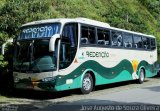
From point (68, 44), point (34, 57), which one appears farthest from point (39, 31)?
point (68, 44)

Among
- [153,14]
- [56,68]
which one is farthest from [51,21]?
[153,14]

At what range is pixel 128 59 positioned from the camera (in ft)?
70.4

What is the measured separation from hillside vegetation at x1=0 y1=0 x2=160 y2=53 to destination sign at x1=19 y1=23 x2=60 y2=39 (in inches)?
65.9

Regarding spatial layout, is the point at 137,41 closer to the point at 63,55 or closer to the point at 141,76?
the point at 141,76

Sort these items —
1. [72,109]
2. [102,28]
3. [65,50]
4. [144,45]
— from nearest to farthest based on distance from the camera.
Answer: [72,109] < [65,50] < [102,28] < [144,45]

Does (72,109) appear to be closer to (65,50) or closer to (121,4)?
(65,50)

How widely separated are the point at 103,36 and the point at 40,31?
3.92 m

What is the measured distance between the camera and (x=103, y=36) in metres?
18.5

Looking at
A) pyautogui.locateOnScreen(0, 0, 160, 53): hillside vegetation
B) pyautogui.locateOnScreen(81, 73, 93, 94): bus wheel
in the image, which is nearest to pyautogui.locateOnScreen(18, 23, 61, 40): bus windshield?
pyautogui.locateOnScreen(0, 0, 160, 53): hillside vegetation

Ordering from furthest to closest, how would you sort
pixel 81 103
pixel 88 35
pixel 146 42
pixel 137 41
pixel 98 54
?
pixel 146 42, pixel 137 41, pixel 98 54, pixel 88 35, pixel 81 103

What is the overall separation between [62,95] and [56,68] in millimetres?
2410

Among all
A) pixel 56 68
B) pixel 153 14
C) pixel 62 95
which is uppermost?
pixel 153 14

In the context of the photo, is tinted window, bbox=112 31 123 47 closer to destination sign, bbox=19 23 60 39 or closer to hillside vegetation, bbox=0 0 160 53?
hillside vegetation, bbox=0 0 160 53

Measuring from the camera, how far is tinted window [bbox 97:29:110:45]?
18.1m
